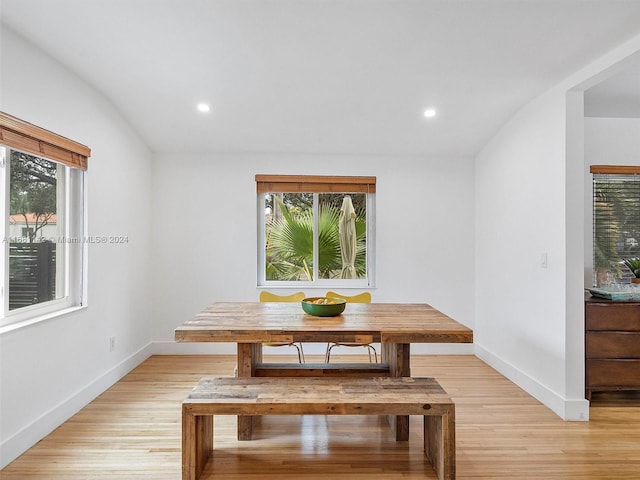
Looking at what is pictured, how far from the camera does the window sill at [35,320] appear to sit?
2.15 meters

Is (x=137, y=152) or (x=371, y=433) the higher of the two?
(x=137, y=152)

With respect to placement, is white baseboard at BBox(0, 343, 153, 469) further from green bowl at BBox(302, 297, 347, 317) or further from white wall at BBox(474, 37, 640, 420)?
white wall at BBox(474, 37, 640, 420)

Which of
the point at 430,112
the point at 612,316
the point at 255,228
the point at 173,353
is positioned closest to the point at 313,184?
the point at 255,228

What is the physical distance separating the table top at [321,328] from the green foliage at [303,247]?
178cm

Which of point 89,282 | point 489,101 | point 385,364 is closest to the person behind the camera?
point 385,364

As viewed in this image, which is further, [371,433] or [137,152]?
[137,152]

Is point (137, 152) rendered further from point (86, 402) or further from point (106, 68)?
point (86, 402)

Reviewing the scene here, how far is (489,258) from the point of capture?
3.92m

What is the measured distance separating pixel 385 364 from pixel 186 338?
1.38 metres

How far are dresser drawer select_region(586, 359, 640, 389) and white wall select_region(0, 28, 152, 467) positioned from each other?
3636mm

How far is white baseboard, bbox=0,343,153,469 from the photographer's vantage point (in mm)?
2127

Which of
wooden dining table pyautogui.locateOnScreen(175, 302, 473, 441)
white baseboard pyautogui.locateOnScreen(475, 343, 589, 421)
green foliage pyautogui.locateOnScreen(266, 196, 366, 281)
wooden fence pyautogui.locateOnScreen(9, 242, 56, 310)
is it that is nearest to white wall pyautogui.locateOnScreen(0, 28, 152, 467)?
wooden fence pyautogui.locateOnScreen(9, 242, 56, 310)

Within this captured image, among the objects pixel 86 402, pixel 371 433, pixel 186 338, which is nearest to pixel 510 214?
pixel 371 433

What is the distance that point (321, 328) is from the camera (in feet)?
6.95
